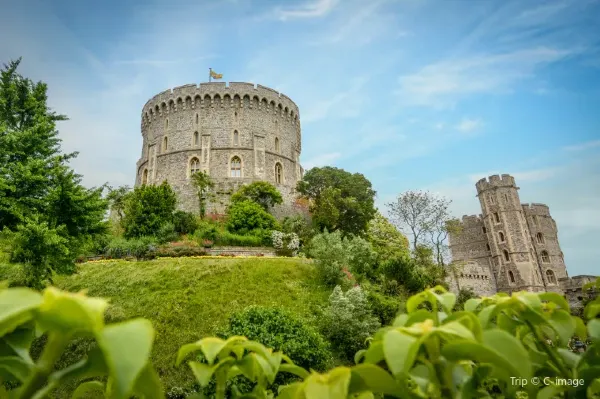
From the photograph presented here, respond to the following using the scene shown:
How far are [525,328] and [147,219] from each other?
1266 inches

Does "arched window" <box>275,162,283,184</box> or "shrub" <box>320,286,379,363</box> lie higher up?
"arched window" <box>275,162,283,184</box>

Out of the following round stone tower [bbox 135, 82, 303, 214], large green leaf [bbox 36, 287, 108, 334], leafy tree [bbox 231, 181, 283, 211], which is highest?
round stone tower [bbox 135, 82, 303, 214]

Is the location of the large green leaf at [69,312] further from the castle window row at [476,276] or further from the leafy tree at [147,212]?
the castle window row at [476,276]

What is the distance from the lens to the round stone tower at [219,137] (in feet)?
135

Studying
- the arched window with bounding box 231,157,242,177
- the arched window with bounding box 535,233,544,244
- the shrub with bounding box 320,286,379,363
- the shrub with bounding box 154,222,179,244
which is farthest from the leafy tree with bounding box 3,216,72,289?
the arched window with bounding box 535,233,544,244

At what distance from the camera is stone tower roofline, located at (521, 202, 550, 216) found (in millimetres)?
55969

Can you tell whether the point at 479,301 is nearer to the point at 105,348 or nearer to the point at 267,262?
the point at 105,348

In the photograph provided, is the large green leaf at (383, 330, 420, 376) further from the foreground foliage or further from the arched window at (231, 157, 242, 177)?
the arched window at (231, 157, 242, 177)

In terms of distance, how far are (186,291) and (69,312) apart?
1850cm

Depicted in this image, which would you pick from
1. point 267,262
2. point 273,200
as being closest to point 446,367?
point 267,262

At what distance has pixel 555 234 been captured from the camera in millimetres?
56406

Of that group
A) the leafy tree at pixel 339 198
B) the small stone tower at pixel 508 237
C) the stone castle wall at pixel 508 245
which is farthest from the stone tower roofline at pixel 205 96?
the small stone tower at pixel 508 237

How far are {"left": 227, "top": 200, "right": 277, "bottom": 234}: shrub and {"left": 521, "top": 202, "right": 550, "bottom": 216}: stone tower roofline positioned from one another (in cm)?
4132

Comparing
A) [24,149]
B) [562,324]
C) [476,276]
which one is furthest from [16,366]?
[476,276]
